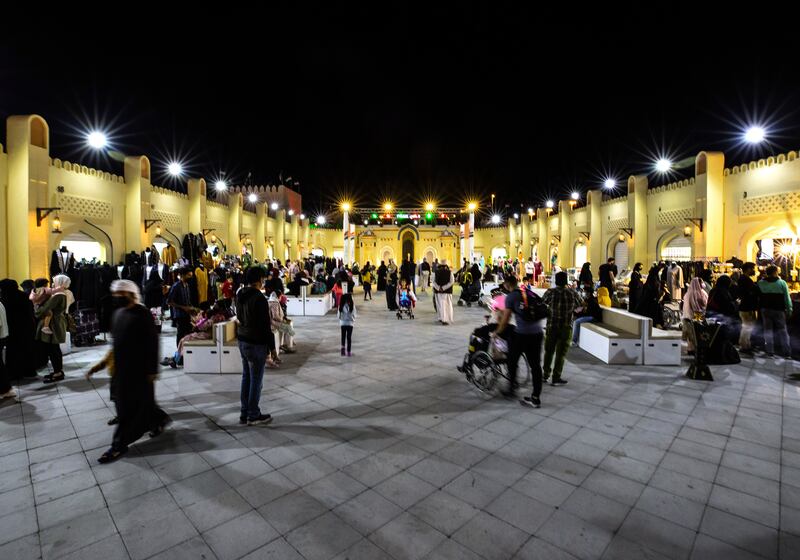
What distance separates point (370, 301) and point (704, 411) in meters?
Result: 13.1

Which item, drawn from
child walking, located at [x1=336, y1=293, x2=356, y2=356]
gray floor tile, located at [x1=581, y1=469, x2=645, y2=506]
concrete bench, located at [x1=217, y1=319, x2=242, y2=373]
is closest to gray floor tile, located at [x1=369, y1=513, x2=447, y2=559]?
gray floor tile, located at [x1=581, y1=469, x2=645, y2=506]

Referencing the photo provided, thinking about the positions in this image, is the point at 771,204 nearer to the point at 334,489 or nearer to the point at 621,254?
the point at 621,254

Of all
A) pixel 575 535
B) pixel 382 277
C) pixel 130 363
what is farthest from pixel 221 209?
pixel 575 535

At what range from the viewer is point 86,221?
14.7 metres

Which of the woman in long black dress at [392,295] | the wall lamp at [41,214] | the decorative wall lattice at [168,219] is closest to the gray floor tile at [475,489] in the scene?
the woman in long black dress at [392,295]

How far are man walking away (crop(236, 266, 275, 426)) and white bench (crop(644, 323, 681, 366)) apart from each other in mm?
5953

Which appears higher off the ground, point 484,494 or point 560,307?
point 560,307

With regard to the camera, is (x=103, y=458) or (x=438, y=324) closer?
(x=103, y=458)

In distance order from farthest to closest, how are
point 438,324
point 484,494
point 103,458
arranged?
point 438,324, point 103,458, point 484,494

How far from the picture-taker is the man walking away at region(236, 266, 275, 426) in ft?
14.3

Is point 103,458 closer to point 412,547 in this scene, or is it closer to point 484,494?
point 412,547

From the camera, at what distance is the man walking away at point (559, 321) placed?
571 centimetres

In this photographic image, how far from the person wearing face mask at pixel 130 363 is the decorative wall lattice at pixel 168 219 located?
16161 millimetres

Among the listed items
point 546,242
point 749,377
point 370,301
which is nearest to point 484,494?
point 749,377
